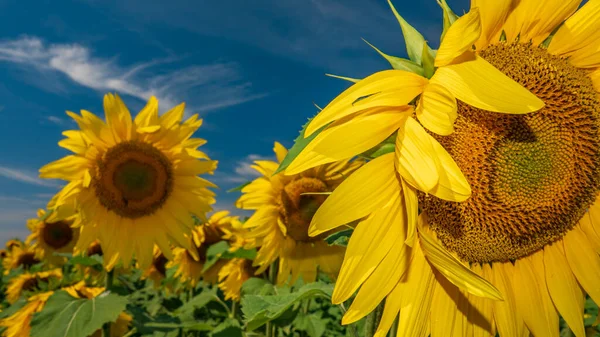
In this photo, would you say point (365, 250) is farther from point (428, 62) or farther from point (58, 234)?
point (58, 234)

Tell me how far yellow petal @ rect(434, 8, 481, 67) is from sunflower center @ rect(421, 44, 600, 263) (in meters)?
0.31

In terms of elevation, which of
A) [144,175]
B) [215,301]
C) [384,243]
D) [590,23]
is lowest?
[215,301]

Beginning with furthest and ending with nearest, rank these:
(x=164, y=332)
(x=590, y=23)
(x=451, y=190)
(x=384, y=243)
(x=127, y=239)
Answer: (x=127, y=239), (x=164, y=332), (x=590, y=23), (x=384, y=243), (x=451, y=190)

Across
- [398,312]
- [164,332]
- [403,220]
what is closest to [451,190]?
[403,220]

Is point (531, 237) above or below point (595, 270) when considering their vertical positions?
above

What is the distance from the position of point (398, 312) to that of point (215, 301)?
485cm

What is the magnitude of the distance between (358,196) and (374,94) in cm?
29

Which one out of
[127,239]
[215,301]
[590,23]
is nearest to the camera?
[590,23]

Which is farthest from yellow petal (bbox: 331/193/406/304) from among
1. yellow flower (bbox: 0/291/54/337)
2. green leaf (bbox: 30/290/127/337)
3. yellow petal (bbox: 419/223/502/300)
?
yellow flower (bbox: 0/291/54/337)

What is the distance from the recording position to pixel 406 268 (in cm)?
172

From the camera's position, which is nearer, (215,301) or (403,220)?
(403,220)

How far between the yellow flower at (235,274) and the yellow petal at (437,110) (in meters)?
5.19

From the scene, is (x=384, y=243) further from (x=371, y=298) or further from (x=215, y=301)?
(x=215, y=301)

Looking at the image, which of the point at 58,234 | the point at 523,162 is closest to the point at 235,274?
the point at 58,234
